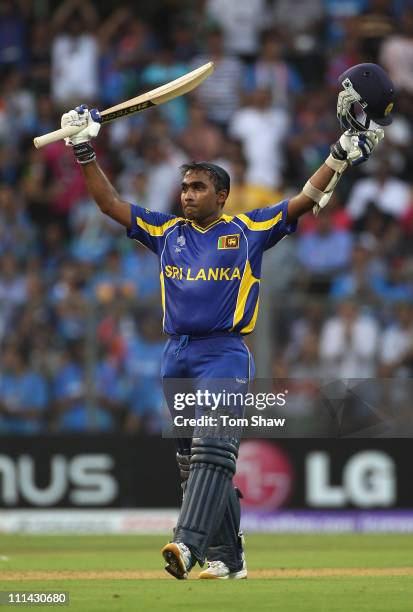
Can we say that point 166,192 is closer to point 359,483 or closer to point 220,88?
point 220,88

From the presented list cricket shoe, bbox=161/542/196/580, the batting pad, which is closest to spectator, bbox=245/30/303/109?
the batting pad

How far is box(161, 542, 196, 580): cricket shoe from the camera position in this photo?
22.7 feet

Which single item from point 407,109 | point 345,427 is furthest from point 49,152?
point 345,427

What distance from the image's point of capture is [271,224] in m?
7.62

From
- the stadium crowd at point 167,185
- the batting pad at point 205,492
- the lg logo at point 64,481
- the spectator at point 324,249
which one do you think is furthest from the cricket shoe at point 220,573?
the spectator at point 324,249

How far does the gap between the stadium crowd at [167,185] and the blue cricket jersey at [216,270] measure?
5.47 metres

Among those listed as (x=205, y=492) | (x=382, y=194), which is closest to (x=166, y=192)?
(x=382, y=194)

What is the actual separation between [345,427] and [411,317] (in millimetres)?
4130

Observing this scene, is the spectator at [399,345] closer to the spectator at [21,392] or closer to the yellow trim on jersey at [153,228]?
the spectator at [21,392]

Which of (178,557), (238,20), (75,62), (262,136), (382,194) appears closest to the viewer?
(178,557)

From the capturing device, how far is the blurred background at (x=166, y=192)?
1341 centimetres

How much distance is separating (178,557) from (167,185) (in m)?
9.37

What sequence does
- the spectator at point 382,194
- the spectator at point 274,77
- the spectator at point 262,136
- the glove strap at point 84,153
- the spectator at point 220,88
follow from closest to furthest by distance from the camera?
the glove strap at point 84,153 → the spectator at point 382,194 → the spectator at point 262,136 → the spectator at point 274,77 → the spectator at point 220,88

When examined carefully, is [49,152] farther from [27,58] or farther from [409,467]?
[409,467]
